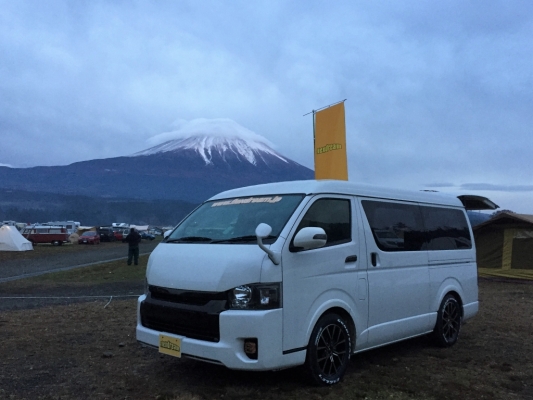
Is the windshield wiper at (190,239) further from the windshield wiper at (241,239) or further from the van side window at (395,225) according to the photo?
the van side window at (395,225)

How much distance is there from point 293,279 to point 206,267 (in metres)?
0.82

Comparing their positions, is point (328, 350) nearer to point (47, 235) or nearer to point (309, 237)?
point (309, 237)

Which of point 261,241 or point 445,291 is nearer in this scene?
point 261,241

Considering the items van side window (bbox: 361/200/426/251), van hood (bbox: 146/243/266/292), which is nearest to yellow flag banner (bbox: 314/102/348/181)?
van side window (bbox: 361/200/426/251)

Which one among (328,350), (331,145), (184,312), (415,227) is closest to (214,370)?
(184,312)

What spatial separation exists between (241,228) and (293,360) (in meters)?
1.40

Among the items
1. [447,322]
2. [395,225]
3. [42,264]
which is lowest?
[42,264]

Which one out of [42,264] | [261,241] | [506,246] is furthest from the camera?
[42,264]

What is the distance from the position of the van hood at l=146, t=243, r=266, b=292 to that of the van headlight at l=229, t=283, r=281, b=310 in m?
0.06

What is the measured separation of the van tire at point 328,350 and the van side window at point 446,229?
7.25 ft

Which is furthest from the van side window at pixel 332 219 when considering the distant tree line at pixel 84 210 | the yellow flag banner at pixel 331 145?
the distant tree line at pixel 84 210

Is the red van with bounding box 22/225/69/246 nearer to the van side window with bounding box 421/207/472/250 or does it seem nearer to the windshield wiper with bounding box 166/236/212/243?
the van side window with bounding box 421/207/472/250

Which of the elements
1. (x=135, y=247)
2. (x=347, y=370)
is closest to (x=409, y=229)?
(x=347, y=370)

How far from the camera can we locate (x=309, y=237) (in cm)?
482
